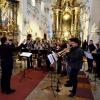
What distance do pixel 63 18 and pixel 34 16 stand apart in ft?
31.6

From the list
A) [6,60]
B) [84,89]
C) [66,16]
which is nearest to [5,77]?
[6,60]

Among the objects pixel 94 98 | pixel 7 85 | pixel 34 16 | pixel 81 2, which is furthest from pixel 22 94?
pixel 81 2

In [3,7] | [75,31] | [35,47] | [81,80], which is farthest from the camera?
[75,31]

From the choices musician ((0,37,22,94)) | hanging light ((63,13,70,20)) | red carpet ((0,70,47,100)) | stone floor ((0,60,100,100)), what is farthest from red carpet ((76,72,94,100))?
hanging light ((63,13,70,20))

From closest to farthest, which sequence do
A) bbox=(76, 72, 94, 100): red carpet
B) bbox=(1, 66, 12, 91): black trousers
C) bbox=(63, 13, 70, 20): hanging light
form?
bbox=(76, 72, 94, 100): red carpet < bbox=(1, 66, 12, 91): black trousers < bbox=(63, 13, 70, 20): hanging light

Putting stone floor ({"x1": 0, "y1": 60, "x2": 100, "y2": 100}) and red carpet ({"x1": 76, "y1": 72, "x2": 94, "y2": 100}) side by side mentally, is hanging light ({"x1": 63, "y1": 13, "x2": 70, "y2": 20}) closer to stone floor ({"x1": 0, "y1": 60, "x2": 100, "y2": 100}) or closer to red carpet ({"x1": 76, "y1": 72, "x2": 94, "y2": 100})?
red carpet ({"x1": 76, "y1": 72, "x2": 94, "y2": 100})

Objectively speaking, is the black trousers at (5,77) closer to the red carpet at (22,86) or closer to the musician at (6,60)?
the musician at (6,60)

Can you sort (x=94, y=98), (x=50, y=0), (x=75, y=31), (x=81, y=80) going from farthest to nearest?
(x=50, y=0) → (x=75, y=31) → (x=81, y=80) → (x=94, y=98)

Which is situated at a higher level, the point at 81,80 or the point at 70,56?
the point at 70,56

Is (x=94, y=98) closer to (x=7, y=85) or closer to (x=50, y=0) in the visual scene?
(x=7, y=85)

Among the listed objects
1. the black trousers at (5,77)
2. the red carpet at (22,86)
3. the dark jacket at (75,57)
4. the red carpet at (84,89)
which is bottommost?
the red carpet at (84,89)

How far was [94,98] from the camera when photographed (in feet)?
26.9

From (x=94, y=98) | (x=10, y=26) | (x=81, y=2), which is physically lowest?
(x=94, y=98)

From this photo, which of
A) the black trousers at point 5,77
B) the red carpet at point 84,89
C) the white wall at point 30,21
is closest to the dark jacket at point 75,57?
the red carpet at point 84,89
